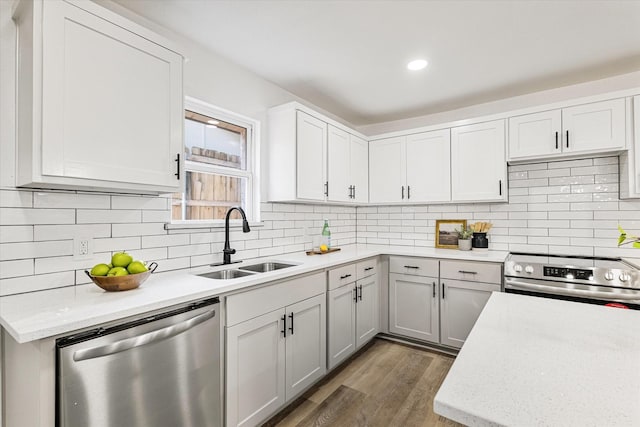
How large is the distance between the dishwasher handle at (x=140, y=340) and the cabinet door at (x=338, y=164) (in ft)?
6.00

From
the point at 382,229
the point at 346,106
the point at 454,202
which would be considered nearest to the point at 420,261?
the point at 454,202

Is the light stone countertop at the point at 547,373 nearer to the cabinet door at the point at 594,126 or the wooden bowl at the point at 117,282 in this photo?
the wooden bowl at the point at 117,282

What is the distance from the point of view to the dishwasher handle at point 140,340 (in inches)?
46.2

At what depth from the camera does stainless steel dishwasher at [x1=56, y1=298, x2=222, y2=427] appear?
1.15 m

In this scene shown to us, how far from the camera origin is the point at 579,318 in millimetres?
1198

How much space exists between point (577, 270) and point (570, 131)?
118 centimetres

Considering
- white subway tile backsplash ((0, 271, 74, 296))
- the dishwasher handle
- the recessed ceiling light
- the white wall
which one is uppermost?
the recessed ceiling light

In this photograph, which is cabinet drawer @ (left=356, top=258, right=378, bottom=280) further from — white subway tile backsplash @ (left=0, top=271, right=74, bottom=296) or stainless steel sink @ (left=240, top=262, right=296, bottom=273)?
white subway tile backsplash @ (left=0, top=271, right=74, bottom=296)

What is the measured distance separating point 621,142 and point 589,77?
67cm

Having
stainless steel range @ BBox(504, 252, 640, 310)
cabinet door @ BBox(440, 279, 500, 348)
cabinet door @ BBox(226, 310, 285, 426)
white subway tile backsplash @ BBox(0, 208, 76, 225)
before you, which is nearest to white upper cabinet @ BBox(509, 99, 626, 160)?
stainless steel range @ BBox(504, 252, 640, 310)

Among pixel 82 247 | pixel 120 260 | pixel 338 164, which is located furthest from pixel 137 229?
pixel 338 164

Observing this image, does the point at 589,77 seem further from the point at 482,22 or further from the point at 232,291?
the point at 232,291

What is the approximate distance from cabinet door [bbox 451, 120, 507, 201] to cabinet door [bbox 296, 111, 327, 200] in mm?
1331

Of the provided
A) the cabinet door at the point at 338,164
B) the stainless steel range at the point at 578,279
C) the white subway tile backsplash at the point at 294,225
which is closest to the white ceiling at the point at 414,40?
the cabinet door at the point at 338,164
